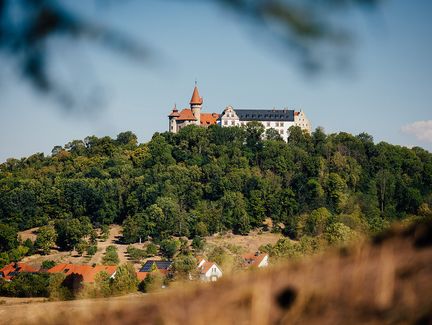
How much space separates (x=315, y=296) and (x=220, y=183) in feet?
208

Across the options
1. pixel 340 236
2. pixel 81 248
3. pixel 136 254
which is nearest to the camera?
pixel 340 236

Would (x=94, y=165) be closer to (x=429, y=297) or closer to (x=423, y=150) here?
(x=423, y=150)

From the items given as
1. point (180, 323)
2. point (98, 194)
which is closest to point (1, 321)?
point (180, 323)

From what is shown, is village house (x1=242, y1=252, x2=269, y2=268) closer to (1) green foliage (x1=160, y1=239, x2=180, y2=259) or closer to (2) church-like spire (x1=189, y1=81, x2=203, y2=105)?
(1) green foliage (x1=160, y1=239, x2=180, y2=259)

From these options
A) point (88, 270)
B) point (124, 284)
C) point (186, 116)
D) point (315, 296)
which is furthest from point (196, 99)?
point (315, 296)

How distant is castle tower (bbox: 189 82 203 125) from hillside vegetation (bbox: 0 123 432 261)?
9.07m

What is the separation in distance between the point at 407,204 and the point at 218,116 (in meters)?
29.5

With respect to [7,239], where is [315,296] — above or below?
above

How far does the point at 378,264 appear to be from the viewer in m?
1.87

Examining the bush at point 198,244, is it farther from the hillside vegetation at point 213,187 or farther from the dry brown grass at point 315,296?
the dry brown grass at point 315,296

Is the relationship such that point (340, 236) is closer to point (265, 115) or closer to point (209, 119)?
point (265, 115)

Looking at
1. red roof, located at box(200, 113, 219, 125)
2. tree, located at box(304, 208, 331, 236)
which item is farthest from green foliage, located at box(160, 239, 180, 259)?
red roof, located at box(200, 113, 219, 125)

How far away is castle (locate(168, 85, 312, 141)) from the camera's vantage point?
3174 inches

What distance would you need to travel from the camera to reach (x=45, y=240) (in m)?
53.4
